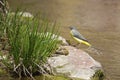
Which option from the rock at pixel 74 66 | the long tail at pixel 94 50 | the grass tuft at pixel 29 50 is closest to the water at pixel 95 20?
the long tail at pixel 94 50

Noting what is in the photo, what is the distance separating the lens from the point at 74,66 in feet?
27.2

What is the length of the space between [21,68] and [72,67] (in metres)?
1.02

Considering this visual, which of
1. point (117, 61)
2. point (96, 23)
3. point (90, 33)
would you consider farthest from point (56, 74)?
point (96, 23)

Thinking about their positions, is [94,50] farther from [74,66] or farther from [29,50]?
[29,50]

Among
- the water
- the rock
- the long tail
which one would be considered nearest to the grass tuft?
the rock

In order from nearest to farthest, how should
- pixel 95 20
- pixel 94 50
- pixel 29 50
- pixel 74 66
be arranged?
pixel 29 50 → pixel 74 66 → pixel 94 50 → pixel 95 20

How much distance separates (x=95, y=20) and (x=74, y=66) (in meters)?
9.35

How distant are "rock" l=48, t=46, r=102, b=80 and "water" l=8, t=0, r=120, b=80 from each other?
69 centimetres

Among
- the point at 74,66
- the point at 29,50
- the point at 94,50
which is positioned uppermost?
the point at 94,50

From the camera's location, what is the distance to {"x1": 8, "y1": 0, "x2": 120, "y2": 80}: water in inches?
432

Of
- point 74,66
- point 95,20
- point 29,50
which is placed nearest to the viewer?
point 29,50

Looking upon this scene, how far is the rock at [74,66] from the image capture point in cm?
802

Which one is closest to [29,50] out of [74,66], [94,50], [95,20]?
[74,66]

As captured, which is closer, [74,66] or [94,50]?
[74,66]
